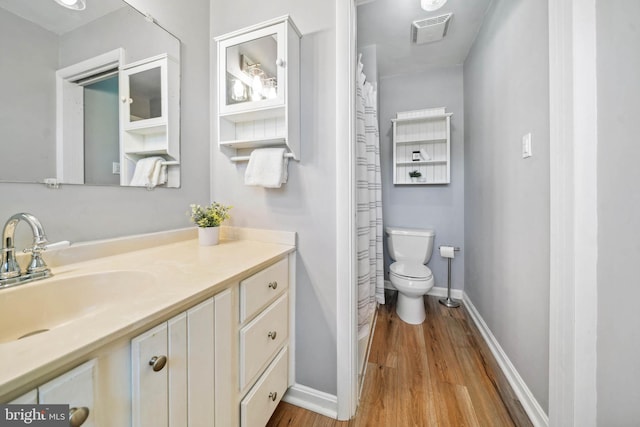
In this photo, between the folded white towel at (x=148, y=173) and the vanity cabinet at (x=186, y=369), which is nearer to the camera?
the vanity cabinet at (x=186, y=369)

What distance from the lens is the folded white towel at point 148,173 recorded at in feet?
3.49

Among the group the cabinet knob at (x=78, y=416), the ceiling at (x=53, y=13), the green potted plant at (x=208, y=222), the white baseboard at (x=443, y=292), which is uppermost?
the ceiling at (x=53, y=13)

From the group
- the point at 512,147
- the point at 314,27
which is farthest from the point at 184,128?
the point at 512,147

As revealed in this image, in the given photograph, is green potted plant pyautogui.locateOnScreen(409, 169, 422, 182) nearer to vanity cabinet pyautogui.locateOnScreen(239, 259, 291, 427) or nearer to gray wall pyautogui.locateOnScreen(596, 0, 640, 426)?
gray wall pyautogui.locateOnScreen(596, 0, 640, 426)

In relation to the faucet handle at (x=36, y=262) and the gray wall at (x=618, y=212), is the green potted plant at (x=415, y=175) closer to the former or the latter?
the gray wall at (x=618, y=212)

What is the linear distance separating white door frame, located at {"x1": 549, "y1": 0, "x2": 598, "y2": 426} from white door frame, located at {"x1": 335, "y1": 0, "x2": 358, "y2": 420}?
0.75m

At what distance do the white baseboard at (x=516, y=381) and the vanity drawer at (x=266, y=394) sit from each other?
3.84ft

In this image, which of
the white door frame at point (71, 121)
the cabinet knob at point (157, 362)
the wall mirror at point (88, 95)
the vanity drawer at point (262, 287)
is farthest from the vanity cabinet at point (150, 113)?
the cabinet knob at point (157, 362)

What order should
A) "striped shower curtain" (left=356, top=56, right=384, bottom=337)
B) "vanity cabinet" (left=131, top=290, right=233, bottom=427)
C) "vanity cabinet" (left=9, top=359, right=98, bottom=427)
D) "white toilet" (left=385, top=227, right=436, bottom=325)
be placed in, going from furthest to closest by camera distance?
1. "white toilet" (left=385, top=227, right=436, bottom=325)
2. "striped shower curtain" (left=356, top=56, right=384, bottom=337)
3. "vanity cabinet" (left=131, top=290, right=233, bottom=427)
4. "vanity cabinet" (left=9, top=359, right=98, bottom=427)

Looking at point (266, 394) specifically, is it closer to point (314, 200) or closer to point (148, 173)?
point (314, 200)

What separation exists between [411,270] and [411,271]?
2cm

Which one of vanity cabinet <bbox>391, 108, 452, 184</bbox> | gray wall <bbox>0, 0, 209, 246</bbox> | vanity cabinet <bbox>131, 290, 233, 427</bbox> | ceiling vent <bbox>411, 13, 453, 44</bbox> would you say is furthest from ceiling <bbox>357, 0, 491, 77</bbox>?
vanity cabinet <bbox>131, 290, 233, 427</bbox>

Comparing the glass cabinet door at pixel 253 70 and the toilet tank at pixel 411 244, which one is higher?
the glass cabinet door at pixel 253 70

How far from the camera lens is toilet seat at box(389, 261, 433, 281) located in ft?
6.17
